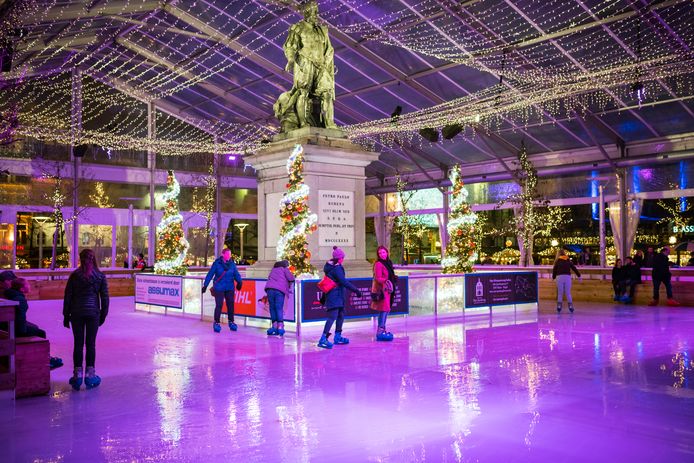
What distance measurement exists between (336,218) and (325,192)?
58 centimetres

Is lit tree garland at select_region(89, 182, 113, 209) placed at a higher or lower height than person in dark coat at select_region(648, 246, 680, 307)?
higher

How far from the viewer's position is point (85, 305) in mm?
7242

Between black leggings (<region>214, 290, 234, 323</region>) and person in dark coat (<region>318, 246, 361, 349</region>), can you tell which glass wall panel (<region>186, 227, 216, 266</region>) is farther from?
person in dark coat (<region>318, 246, 361, 349</region>)

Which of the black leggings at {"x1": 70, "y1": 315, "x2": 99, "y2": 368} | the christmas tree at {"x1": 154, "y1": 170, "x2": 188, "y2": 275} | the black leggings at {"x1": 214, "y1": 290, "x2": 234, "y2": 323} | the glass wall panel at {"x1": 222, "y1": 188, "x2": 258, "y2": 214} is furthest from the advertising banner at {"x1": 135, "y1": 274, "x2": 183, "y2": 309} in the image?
the glass wall panel at {"x1": 222, "y1": 188, "x2": 258, "y2": 214}

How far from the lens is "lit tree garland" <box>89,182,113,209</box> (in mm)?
33094

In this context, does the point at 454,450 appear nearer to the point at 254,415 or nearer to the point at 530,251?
the point at 254,415

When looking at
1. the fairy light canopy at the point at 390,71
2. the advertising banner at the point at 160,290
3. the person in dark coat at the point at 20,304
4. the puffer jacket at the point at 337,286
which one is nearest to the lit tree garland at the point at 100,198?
the fairy light canopy at the point at 390,71

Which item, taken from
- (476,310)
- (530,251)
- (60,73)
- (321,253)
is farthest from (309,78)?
(60,73)

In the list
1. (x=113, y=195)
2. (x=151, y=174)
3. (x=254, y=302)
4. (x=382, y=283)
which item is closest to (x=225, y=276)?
(x=254, y=302)

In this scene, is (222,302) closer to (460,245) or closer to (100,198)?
(460,245)

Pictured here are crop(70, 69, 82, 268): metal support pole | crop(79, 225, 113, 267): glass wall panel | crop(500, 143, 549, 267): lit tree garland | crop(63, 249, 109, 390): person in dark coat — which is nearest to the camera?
crop(63, 249, 109, 390): person in dark coat

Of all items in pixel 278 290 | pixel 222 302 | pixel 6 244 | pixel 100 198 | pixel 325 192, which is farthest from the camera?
pixel 100 198

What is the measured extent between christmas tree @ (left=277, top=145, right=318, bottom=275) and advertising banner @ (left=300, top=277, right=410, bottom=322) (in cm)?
89

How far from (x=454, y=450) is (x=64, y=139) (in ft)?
81.2
